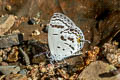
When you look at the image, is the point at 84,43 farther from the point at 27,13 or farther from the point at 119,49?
the point at 27,13

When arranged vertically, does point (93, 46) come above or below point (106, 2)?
below

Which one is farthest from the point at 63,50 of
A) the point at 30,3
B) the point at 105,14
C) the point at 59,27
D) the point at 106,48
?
the point at 30,3

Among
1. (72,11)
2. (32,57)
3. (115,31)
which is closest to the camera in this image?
(115,31)

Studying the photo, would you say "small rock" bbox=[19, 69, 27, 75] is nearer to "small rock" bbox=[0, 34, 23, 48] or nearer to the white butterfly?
the white butterfly

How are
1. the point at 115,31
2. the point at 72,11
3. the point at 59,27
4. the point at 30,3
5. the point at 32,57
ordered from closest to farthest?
1. the point at 59,27
2. the point at 115,31
3. the point at 32,57
4. the point at 72,11
5. the point at 30,3

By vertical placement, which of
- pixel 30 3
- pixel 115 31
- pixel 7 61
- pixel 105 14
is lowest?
pixel 7 61

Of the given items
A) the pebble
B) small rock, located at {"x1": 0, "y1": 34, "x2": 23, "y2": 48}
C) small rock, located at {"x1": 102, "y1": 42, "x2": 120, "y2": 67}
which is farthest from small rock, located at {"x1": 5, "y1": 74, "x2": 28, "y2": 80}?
the pebble

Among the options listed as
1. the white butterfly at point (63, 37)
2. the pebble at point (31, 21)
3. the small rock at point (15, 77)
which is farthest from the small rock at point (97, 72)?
the pebble at point (31, 21)

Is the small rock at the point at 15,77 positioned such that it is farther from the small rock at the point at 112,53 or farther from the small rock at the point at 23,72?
the small rock at the point at 112,53
